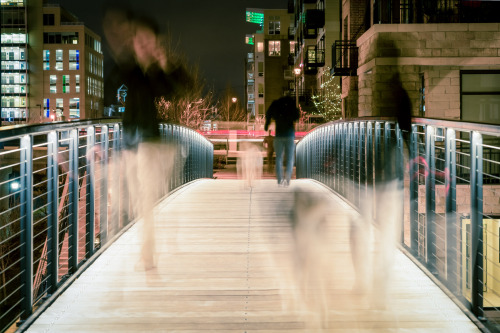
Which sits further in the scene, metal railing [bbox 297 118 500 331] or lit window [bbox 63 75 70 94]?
lit window [bbox 63 75 70 94]

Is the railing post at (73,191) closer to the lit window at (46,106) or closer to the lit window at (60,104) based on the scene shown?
the lit window at (60,104)

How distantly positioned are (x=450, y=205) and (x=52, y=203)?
9.55 ft

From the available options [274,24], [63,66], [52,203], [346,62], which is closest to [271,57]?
[274,24]

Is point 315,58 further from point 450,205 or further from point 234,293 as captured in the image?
point 234,293

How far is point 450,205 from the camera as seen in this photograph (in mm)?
4188

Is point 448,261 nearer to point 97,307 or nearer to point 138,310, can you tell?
point 138,310

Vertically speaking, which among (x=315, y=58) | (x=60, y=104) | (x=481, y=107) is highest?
(x=60, y=104)

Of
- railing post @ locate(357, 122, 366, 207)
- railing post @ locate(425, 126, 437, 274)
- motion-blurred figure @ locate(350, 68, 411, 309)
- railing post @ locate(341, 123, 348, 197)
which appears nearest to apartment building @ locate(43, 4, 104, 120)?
railing post @ locate(341, 123, 348, 197)

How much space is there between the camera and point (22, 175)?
354 cm

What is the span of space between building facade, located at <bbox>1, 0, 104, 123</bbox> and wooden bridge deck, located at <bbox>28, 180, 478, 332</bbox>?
322 feet

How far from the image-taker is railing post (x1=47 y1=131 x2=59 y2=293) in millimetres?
4016

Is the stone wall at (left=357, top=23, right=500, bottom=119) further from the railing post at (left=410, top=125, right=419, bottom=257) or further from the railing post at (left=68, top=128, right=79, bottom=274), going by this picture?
the railing post at (left=68, top=128, right=79, bottom=274)

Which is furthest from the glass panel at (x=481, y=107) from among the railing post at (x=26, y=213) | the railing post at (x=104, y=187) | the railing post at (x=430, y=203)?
the railing post at (x=26, y=213)

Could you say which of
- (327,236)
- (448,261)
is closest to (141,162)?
(327,236)
